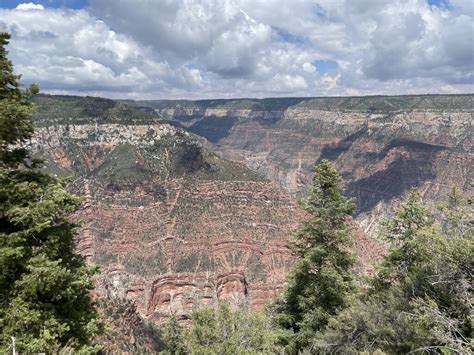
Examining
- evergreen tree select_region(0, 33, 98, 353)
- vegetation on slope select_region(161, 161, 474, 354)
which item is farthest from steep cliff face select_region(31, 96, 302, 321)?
evergreen tree select_region(0, 33, 98, 353)

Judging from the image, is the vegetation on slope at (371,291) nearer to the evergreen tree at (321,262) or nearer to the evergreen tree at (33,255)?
the evergreen tree at (321,262)

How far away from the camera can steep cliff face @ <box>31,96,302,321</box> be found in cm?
9581

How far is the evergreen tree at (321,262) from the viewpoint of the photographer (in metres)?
A: 20.7

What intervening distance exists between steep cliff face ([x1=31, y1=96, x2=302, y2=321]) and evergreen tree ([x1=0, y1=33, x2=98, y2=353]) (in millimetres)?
A: 73759

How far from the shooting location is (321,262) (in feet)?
71.1

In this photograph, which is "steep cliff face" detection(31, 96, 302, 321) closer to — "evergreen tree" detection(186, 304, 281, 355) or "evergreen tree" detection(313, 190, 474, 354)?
"evergreen tree" detection(186, 304, 281, 355)

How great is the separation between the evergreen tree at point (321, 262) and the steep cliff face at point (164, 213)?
67.4 meters

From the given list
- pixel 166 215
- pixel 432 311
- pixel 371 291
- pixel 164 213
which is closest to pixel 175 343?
pixel 371 291

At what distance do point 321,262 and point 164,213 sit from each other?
309ft

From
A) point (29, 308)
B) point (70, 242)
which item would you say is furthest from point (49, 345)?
point (70, 242)

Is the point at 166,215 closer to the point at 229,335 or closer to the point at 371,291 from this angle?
the point at 371,291

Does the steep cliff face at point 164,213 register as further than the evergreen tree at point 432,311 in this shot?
Yes

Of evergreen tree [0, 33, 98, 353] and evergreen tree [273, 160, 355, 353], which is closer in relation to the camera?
evergreen tree [0, 33, 98, 353]

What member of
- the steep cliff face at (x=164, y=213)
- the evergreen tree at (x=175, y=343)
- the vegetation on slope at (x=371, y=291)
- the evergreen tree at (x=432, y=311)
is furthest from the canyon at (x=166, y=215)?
the evergreen tree at (x=432, y=311)
